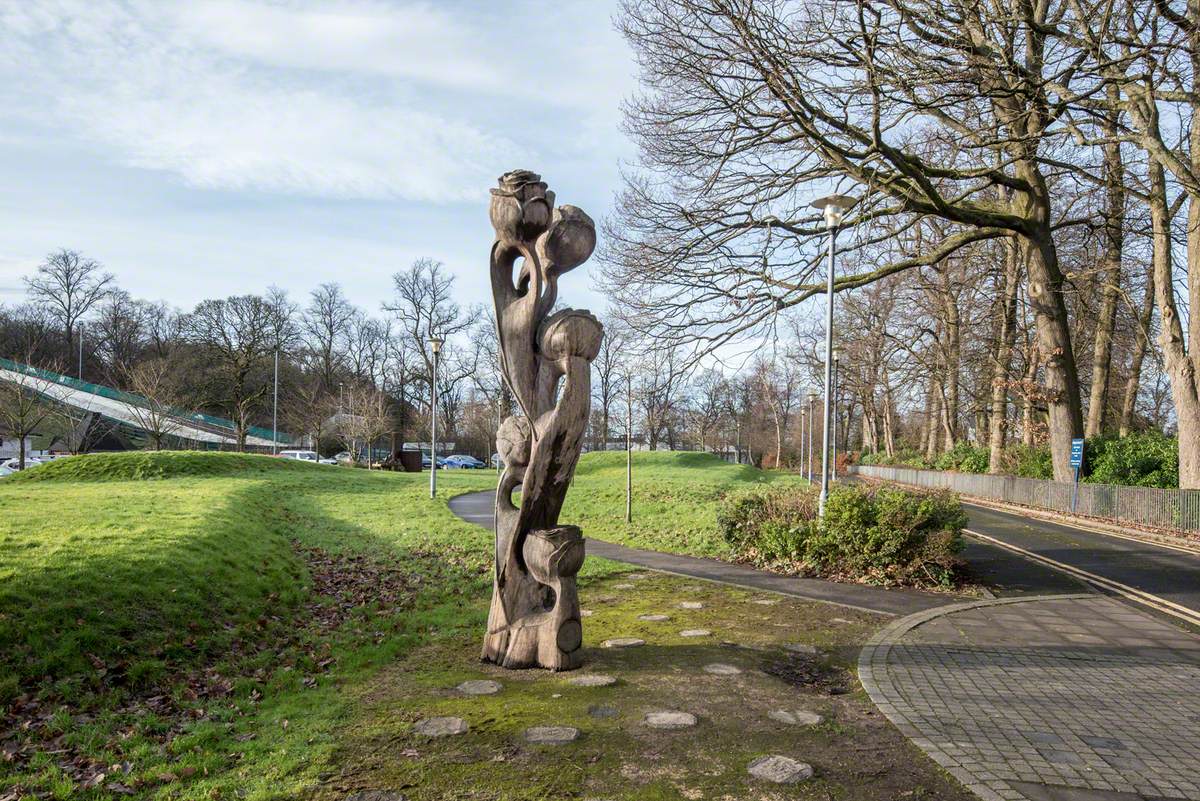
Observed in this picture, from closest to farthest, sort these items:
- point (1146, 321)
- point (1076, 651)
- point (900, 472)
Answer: point (1076, 651), point (1146, 321), point (900, 472)

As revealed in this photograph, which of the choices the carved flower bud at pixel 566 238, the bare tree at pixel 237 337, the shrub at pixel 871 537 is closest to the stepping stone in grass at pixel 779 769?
the carved flower bud at pixel 566 238

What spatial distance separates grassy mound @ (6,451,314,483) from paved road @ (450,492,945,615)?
55.9 ft

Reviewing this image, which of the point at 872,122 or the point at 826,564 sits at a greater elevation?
the point at 872,122

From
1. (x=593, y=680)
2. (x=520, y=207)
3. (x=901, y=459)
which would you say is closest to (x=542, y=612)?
(x=593, y=680)

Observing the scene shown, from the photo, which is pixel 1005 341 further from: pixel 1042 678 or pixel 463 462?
pixel 463 462

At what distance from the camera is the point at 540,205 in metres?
6.47

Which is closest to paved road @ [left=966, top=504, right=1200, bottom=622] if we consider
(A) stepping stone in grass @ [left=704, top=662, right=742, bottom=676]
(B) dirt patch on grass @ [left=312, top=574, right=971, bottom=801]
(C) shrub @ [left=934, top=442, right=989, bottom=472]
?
(B) dirt patch on grass @ [left=312, top=574, right=971, bottom=801]

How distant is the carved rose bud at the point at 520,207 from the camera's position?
21.2 feet

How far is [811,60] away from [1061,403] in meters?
14.6

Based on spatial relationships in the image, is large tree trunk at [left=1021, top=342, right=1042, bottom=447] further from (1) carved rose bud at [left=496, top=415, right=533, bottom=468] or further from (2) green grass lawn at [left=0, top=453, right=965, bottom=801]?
(1) carved rose bud at [left=496, top=415, right=533, bottom=468]

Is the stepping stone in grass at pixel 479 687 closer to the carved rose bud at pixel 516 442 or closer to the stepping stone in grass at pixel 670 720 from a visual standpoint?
the stepping stone in grass at pixel 670 720

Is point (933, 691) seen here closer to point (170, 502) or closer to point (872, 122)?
point (872, 122)

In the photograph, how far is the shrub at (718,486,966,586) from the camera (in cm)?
1074

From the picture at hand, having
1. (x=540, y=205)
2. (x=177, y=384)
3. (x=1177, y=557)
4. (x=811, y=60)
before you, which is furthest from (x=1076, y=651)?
(x=177, y=384)
